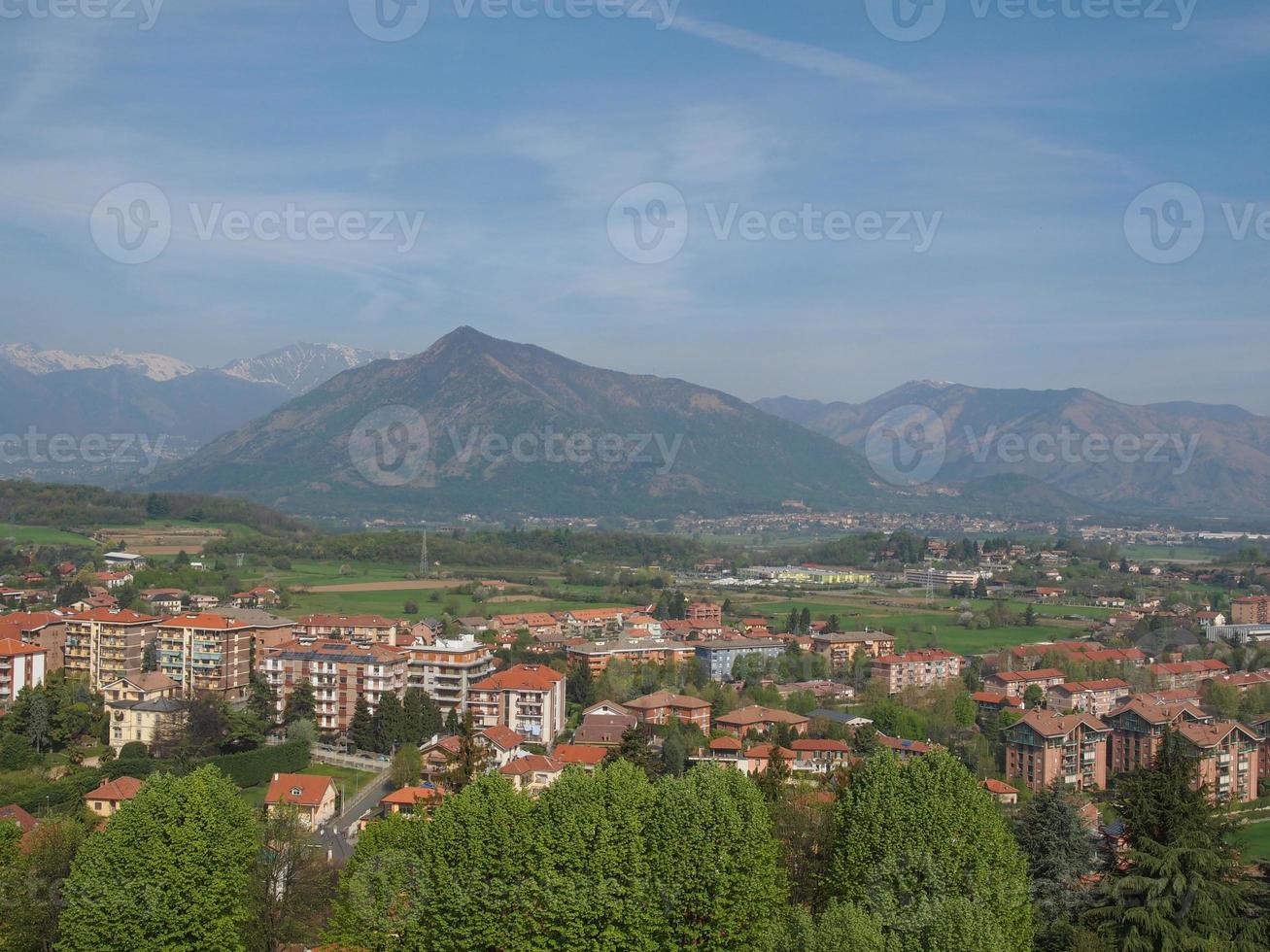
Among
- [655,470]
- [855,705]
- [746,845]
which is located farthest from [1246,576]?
[655,470]

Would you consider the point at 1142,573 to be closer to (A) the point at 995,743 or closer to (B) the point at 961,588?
(B) the point at 961,588

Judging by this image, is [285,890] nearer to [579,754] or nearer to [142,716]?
[579,754]

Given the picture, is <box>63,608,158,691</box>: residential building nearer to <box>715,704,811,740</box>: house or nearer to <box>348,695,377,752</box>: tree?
<box>348,695,377,752</box>: tree

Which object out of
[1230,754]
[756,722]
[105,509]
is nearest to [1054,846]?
[1230,754]

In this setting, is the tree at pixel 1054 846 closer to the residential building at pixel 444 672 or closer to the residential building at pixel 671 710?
the residential building at pixel 671 710

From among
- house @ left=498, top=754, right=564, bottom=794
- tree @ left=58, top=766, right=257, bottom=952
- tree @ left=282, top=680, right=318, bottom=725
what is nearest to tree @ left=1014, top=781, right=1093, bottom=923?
tree @ left=58, top=766, right=257, bottom=952

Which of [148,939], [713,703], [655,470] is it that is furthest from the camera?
[655,470]

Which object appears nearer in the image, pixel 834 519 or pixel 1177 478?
pixel 834 519

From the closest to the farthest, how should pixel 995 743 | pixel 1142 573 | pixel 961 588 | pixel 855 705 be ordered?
1. pixel 995 743
2. pixel 855 705
3. pixel 961 588
4. pixel 1142 573
